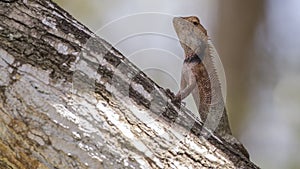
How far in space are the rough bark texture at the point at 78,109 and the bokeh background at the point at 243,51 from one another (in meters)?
0.66

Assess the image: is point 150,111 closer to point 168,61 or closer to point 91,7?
point 168,61

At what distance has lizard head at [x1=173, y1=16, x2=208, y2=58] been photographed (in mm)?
1562

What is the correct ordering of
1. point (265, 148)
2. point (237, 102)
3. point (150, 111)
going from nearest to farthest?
point (150, 111) < point (237, 102) < point (265, 148)

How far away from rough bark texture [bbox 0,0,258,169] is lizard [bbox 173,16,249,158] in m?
0.48

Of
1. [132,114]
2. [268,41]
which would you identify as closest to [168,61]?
[268,41]

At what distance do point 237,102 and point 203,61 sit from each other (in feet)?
3.07

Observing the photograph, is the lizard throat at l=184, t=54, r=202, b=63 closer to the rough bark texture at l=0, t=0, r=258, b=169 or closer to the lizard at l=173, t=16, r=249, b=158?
the lizard at l=173, t=16, r=249, b=158

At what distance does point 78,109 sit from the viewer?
88cm

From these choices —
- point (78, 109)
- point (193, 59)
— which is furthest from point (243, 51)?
point (78, 109)

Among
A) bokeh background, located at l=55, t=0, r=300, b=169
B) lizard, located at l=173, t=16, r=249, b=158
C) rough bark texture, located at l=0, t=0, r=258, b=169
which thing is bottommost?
rough bark texture, located at l=0, t=0, r=258, b=169

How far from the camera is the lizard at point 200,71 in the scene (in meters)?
1.49

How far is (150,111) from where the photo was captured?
37.4 inches

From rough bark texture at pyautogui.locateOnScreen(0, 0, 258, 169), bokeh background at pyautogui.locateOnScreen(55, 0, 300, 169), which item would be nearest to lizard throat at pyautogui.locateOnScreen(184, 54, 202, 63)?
bokeh background at pyautogui.locateOnScreen(55, 0, 300, 169)

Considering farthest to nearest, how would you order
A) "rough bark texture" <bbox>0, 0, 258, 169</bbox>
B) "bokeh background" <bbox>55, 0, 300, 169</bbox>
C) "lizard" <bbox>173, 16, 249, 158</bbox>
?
"bokeh background" <bbox>55, 0, 300, 169</bbox>
"lizard" <bbox>173, 16, 249, 158</bbox>
"rough bark texture" <bbox>0, 0, 258, 169</bbox>
